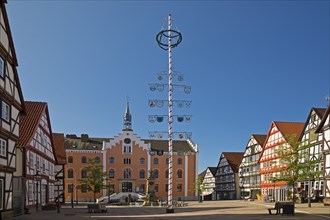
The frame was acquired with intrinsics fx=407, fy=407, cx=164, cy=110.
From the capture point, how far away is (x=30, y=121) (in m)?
37.6

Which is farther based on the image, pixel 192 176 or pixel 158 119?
pixel 192 176

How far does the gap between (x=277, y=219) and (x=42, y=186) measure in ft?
84.3

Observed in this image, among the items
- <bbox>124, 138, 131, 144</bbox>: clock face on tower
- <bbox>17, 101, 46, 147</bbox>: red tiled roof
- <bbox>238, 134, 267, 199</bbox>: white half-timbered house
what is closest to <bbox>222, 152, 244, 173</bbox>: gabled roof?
<bbox>238, 134, 267, 199</bbox>: white half-timbered house

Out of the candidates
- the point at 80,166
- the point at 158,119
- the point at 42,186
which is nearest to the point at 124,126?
the point at 80,166

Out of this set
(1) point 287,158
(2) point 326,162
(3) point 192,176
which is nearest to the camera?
(1) point 287,158

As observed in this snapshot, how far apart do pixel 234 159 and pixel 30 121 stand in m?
59.4

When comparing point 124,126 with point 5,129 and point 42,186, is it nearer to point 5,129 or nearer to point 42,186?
point 42,186

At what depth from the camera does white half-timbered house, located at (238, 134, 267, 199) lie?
75.2 meters

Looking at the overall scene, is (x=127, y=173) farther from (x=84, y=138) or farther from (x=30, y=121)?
(x=30, y=121)

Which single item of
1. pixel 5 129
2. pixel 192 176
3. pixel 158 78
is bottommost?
pixel 192 176

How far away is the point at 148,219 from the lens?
25.7 m

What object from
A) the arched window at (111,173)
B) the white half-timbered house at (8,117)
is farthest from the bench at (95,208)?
the arched window at (111,173)

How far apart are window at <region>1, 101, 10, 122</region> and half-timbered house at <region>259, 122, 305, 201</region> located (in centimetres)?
4198

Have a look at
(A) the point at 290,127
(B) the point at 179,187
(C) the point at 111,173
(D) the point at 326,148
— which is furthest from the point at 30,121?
(B) the point at 179,187
